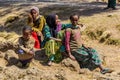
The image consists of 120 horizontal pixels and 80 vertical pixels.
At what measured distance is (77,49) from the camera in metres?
9.59

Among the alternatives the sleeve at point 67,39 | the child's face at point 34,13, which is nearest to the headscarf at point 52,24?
the child's face at point 34,13

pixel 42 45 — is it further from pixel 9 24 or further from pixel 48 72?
pixel 9 24

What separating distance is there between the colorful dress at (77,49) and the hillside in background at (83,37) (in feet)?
0.70

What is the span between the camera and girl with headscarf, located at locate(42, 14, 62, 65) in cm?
977

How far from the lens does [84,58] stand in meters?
9.62

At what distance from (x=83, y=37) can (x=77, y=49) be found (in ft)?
10.7

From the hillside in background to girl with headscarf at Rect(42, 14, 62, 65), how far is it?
0.27 metres

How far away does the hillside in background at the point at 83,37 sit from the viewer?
902cm

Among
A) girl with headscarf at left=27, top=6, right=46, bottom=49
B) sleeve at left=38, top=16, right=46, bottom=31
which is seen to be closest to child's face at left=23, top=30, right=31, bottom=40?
girl with headscarf at left=27, top=6, right=46, bottom=49

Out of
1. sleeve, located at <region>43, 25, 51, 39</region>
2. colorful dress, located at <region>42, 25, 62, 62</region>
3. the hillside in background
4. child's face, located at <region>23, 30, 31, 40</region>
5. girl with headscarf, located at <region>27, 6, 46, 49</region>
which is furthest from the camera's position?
girl with headscarf, located at <region>27, 6, 46, 49</region>

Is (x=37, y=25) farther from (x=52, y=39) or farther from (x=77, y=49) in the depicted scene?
(x=77, y=49)

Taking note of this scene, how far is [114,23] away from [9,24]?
15.0 ft

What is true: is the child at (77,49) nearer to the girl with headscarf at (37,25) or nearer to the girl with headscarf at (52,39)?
the girl with headscarf at (52,39)

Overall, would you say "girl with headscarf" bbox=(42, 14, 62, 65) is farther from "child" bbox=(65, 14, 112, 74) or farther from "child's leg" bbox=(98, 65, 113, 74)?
"child's leg" bbox=(98, 65, 113, 74)
